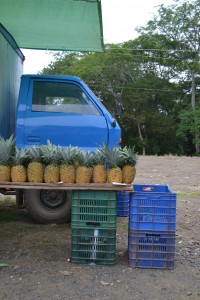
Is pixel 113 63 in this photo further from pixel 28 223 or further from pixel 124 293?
pixel 124 293

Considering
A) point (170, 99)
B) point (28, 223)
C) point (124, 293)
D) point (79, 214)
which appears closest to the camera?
point (124, 293)

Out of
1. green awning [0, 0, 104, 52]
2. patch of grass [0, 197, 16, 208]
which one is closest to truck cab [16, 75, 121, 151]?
green awning [0, 0, 104, 52]

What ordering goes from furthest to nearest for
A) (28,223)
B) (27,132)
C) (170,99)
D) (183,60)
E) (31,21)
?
(170,99)
(183,60)
(31,21)
(28,223)
(27,132)

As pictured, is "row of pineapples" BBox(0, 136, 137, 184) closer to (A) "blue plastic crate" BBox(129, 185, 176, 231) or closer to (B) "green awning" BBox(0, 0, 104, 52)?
(A) "blue plastic crate" BBox(129, 185, 176, 231)

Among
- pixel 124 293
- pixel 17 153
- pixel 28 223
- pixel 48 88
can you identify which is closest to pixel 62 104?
pixel 48 88

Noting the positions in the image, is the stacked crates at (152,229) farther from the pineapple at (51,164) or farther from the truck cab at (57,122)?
the truck cab at (57,122)

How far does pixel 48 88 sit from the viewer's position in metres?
6.23

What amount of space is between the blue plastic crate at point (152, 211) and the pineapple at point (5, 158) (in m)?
1.52

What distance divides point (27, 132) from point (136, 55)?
3062 centimetres

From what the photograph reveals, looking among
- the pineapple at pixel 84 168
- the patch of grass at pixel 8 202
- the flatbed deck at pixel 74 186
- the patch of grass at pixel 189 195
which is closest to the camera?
the flatbed deck at pixel 74 186

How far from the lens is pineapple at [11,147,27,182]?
15.4ft

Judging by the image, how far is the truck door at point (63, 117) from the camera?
6020mm

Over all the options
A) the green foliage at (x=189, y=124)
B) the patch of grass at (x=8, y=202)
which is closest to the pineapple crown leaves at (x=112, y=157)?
the patch of grass at (x=8, y=202)

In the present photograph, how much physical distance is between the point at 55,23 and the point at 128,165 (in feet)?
11.1
